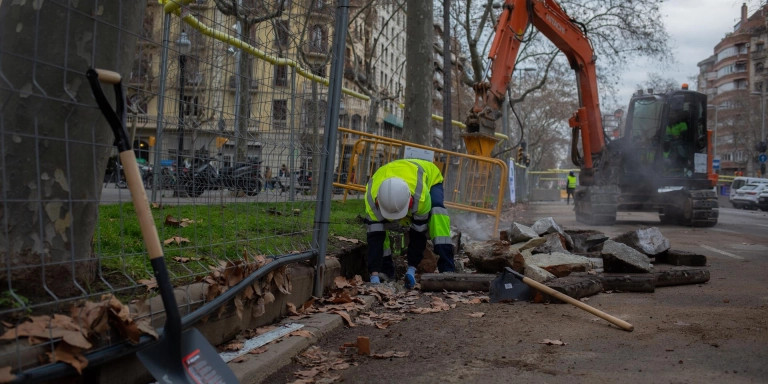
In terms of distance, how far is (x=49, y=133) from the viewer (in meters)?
2.89

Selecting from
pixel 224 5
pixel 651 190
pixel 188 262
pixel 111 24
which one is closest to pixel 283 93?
pixel 224 5

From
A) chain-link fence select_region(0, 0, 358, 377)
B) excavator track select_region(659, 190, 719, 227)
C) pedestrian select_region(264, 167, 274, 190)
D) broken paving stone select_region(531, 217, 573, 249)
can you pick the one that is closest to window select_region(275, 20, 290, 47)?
chain-link fence select_region(0, 0, 358, 377)

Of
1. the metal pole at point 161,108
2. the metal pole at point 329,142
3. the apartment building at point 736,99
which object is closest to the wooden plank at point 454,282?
the metal pole at point 329,142

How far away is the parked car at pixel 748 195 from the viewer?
33.9 m

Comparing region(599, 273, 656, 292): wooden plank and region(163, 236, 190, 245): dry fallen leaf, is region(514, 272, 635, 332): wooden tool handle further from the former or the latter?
region(163, 236, 190, 245): dry fallen leaf

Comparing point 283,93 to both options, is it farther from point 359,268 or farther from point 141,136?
point 359,268

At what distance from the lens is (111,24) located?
3102mm

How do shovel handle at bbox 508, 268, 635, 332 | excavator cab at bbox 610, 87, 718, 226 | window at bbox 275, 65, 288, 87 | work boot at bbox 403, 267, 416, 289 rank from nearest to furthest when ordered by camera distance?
shovel handle at bbox 508, 268, 635, 332 < window at bbox 275, 65, 288, 87 < work boot at bbox 403, 267, 416, 289 < excavator cab at bbox 610, 87, 718, 226

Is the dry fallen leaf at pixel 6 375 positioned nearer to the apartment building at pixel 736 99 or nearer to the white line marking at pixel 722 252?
the white line marking at pixel 722 252

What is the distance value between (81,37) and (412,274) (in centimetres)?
443

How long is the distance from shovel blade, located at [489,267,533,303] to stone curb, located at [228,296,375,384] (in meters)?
1.62

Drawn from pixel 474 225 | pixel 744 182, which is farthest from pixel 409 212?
pixel 744 182

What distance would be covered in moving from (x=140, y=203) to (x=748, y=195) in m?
37.3

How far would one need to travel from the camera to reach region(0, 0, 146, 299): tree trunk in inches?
110
